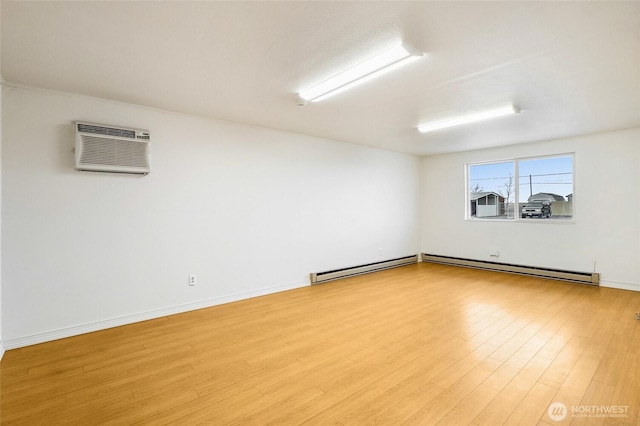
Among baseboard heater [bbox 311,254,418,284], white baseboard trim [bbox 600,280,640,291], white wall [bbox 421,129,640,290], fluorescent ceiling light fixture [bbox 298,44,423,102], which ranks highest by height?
fluorescent ceiling light fixture [bbox 298,44,423,102]

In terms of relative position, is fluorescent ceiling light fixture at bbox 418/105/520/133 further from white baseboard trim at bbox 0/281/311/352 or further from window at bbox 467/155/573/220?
white baseboard trim at bbox 0/281/311/352

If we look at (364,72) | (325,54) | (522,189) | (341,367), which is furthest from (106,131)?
(522,189)

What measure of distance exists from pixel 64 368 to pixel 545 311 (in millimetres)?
5088

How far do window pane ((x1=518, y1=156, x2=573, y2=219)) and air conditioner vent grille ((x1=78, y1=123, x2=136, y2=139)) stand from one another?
659cm

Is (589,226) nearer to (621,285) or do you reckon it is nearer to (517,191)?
(621,285)

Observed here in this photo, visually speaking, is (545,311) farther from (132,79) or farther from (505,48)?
(132,79)

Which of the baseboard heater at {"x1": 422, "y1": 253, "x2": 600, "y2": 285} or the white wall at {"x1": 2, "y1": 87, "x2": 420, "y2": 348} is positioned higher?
the white wall at {"x1": 2, "y1": 87, "x2": 420, "y2": 348}

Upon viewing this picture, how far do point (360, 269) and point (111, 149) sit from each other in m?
4.38

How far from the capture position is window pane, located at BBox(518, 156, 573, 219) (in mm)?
5348

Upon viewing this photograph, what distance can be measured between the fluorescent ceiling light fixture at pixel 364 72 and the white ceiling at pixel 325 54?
0.30 ft

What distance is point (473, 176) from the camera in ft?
21.8

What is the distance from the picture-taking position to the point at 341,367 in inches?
96.5

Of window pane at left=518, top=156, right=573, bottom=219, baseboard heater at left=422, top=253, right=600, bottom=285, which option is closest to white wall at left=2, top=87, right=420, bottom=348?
baseboard heater at left=422, top=253, right=600, bottom=285

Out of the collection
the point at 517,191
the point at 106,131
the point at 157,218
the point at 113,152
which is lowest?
the point at 157,218
